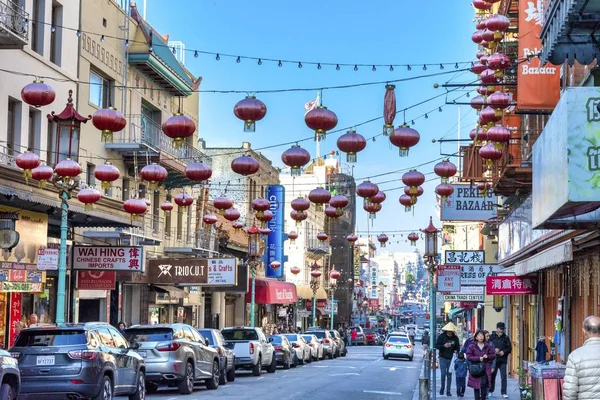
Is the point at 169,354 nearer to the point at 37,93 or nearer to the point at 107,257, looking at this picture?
the point at 37,93

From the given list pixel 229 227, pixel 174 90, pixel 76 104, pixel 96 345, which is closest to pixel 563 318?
pixel 96 345

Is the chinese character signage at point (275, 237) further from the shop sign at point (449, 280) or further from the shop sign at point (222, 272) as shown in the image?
the shop sign at point (449, 280)

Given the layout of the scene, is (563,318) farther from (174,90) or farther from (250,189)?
(250,189)

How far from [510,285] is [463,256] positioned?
525 inches

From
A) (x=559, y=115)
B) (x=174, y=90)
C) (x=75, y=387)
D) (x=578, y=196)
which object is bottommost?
(x=75, y=387)

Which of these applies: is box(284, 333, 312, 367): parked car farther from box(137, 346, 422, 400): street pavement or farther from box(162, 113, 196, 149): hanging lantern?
box(162, 113, 196, 149): hanging lantern

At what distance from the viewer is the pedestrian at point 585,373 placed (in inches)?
367

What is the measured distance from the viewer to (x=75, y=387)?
17.7m

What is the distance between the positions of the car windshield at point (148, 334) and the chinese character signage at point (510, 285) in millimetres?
9467

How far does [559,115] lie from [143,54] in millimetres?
28701

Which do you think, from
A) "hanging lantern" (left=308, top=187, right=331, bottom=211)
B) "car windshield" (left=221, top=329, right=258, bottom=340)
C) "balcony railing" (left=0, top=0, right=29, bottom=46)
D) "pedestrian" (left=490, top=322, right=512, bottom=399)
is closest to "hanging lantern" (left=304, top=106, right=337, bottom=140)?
"hanging lantern" (left=308, top=187, right=331, bottom=211)

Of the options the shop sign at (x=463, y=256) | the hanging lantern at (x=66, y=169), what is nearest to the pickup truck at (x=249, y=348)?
the shop sign at (x=463, y=256)

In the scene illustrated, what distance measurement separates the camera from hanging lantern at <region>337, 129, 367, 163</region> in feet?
65.8

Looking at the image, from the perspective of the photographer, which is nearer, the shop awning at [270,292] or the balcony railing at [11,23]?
the balcony railing at [11,23]
